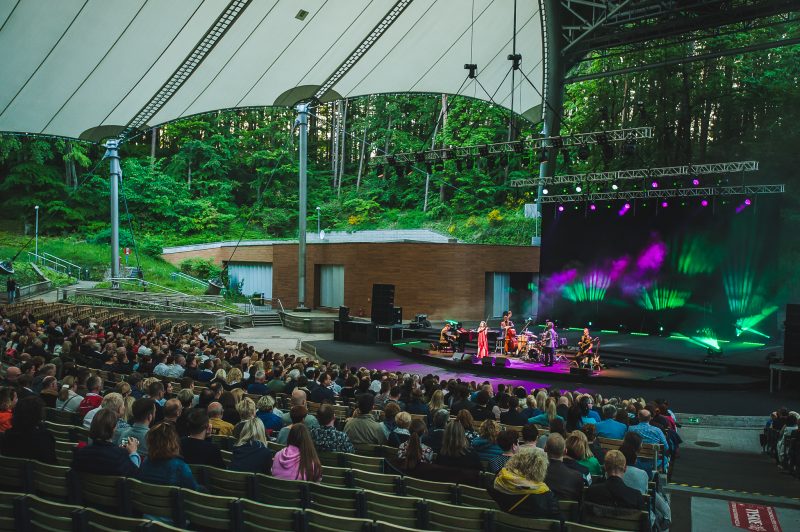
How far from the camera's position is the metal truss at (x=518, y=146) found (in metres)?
18.7

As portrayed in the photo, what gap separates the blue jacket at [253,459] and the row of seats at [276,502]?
228 mm

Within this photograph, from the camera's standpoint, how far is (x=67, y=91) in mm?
23234

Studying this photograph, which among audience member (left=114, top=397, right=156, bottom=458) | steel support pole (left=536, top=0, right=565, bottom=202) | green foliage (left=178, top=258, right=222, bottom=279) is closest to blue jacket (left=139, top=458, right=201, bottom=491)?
audience member (left=114, top=397, right=156, bottom=458)

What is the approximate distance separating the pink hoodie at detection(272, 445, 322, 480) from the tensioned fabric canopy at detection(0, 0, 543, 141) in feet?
60.4

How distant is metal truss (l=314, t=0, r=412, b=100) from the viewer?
897 inches

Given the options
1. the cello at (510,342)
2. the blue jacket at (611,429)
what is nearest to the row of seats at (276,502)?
the blue jacket at (611,429)

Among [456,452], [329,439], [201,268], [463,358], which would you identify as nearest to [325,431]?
[329,439]

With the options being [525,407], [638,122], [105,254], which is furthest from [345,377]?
[105,254]

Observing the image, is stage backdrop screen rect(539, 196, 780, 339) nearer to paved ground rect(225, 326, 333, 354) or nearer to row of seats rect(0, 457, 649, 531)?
paved ground rect(225, 326, 333, 354)

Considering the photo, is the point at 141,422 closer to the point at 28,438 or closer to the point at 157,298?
the point at 28,438

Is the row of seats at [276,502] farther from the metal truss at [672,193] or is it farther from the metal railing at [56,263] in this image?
the metal railing at [56,263]

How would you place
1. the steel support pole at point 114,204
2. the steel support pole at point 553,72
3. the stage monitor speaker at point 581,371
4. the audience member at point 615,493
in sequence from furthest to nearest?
1. the steel support pole at point 114,204
2. the steel support pole at point 553,72
3. the stage monitor speaker at point 581,371
4. the audience member at point 615,493

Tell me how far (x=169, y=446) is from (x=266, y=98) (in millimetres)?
→ 23349

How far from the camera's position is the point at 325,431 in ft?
19.5
